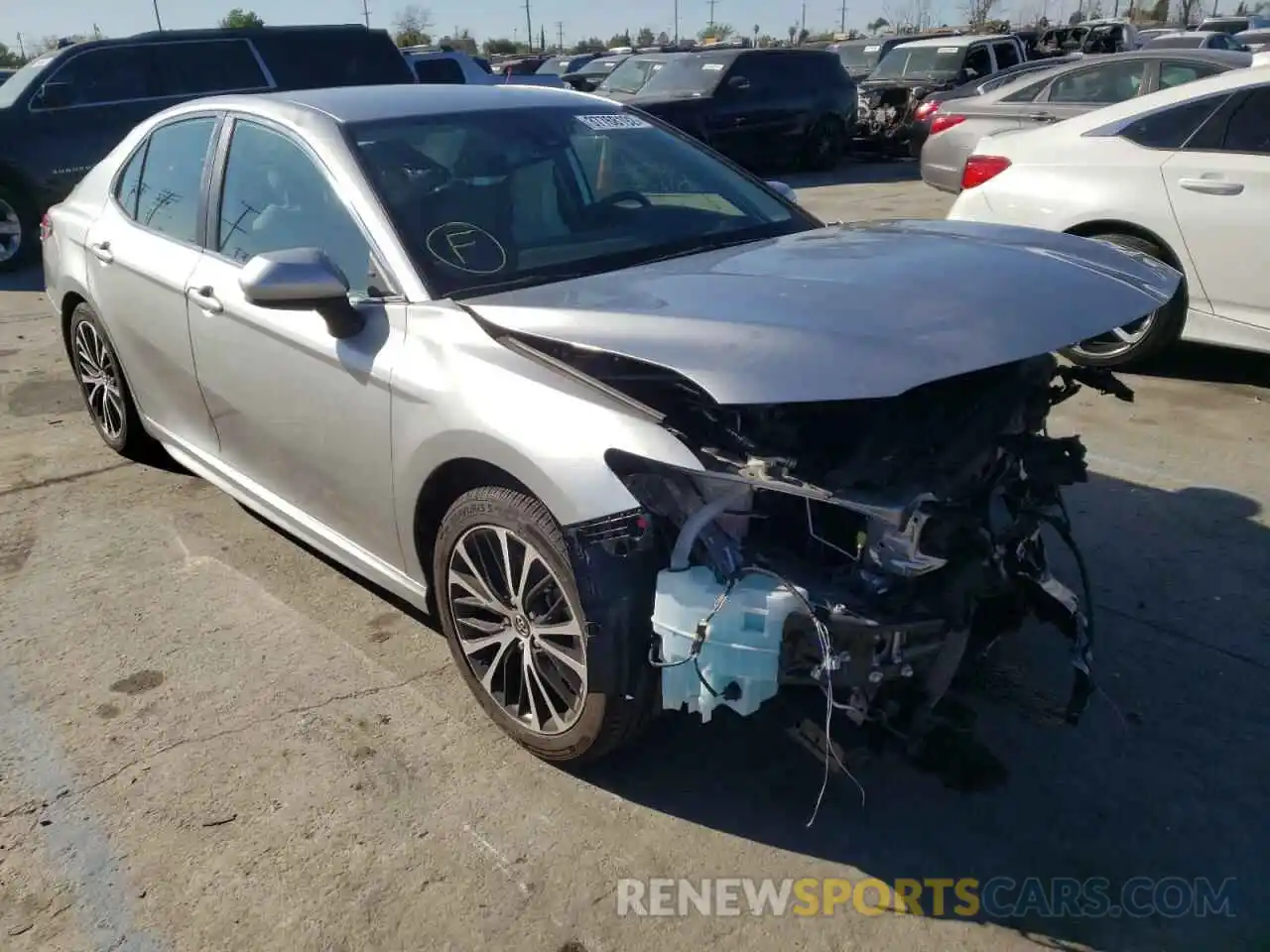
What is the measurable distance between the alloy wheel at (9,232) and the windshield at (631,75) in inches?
346

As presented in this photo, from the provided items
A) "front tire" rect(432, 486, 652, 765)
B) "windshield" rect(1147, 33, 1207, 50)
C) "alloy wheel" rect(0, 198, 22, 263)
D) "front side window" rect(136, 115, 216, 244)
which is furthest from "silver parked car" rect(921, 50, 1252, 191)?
"windshield" rect(1147, 33, 1207, 50)

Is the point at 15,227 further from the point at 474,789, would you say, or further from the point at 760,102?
the point at 474,789

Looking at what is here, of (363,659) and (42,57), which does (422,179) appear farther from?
(42,57)

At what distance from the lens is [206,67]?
448 inches

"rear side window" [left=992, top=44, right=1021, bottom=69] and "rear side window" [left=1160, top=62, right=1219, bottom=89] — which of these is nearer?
"rear side window" [left=1160, top=62, right=1219, bottom=89]

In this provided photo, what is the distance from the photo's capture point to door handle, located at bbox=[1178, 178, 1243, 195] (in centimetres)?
558

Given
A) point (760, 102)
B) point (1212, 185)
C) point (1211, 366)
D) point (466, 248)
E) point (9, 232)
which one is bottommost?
point (1211, 366)

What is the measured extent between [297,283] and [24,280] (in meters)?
9.17

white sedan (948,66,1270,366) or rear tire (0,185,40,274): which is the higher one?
white sedan (948,66,1270,366)

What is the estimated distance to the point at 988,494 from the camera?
8.80ft

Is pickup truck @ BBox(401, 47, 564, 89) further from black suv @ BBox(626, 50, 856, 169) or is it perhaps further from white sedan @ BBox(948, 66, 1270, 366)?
white sedan @ BBox(948, 66, 1270, 366)

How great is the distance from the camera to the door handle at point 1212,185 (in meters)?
5.58

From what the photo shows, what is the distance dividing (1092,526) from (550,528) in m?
2.67

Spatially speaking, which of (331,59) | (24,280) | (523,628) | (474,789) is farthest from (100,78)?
(474,789)
